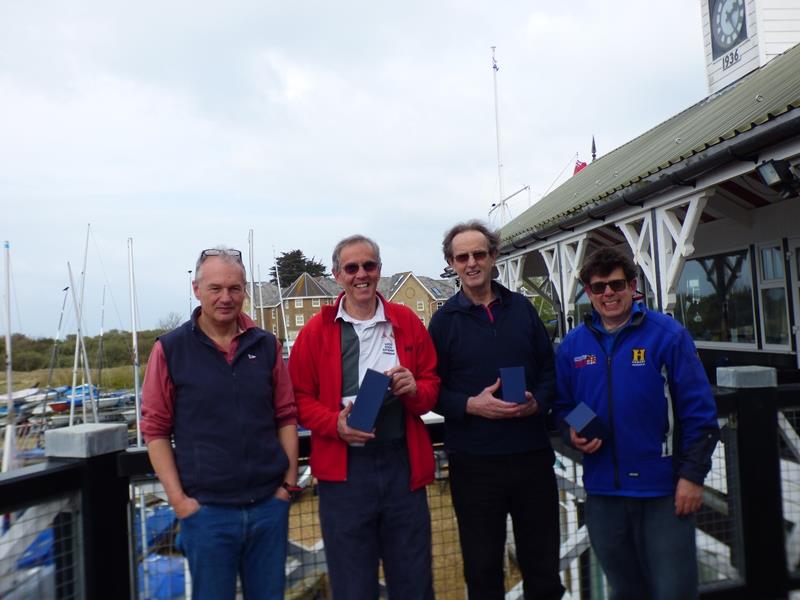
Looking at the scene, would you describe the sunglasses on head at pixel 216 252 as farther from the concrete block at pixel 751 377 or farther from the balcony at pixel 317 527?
the concrete block at pixel 751 377

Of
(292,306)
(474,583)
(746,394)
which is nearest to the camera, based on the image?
(474,583)

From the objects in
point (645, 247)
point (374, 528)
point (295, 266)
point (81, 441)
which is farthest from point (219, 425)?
point (295, 266)

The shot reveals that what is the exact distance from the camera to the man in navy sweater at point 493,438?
2555 millimetres

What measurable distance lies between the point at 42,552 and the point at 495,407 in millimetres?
1886

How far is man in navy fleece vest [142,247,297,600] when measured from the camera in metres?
2.25

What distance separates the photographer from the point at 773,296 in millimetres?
9133

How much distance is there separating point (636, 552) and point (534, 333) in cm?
101

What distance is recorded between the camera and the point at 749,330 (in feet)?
32.0

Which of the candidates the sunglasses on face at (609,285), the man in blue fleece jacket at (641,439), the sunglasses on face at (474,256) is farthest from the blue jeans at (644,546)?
the sunglasses on face at (474,256)

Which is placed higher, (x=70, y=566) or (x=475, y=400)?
(x=475, y=400)

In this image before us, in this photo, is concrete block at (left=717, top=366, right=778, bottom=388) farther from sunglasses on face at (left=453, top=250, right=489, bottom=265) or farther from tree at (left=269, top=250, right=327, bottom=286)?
tree at (left=269, top=250, right=327, bottom=286)

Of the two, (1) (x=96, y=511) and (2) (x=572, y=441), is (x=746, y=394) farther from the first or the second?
(1) (x=96, y=511)

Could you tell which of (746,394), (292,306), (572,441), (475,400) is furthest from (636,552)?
(292,306)

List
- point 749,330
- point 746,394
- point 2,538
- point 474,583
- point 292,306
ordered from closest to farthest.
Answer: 1. point 2,538
2. point 474,583
3. point 746,394
4. point 749,330
5. point 292,306
